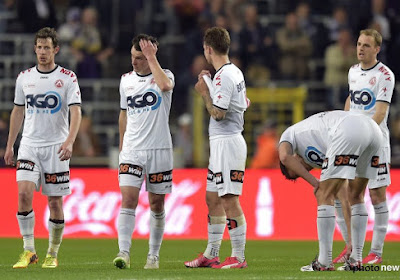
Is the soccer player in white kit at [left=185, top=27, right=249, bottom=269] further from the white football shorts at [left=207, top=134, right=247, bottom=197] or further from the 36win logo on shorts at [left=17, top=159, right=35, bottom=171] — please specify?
the 36win logo on shorts at [left=17, top=159, right=35, bottom=171]

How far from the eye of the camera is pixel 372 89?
11586 millimetres

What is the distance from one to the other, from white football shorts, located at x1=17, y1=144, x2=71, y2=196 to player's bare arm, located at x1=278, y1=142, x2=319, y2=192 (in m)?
2.49

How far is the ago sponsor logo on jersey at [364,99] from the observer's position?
11602 mm

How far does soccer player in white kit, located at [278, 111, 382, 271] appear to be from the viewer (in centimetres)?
976

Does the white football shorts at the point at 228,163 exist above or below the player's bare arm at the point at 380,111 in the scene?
below

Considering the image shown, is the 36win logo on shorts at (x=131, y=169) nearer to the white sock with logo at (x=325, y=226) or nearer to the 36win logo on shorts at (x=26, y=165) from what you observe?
the 36win logo on shorts at (x=26, y=165)

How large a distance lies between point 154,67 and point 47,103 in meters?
1.30

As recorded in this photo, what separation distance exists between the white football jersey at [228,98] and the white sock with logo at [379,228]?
6.34 feet

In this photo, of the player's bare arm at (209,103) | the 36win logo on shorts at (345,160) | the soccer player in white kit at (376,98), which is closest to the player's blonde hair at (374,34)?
the soccer player in white kit at (376,98)

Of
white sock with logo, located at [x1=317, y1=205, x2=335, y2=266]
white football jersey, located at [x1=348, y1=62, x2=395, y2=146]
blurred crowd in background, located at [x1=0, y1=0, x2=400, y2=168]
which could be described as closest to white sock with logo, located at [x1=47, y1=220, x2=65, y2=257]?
white sock with logo, located at [x1=317, y1=205, x2=335, y2=266]

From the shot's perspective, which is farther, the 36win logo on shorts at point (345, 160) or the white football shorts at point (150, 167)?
the white football shorts at point (150, 167)

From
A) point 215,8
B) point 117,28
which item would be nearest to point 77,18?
point 117,28

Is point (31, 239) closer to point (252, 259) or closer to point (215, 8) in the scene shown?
point (252, 259)

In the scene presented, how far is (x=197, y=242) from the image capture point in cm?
1599
